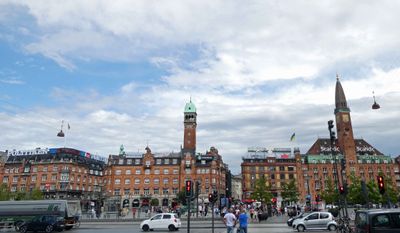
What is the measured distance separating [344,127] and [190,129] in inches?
2220

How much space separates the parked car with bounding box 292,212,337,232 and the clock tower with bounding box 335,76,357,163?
9794cm

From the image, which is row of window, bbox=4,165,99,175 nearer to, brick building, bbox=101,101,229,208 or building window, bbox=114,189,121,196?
brick building, bbox=101,101,229,208

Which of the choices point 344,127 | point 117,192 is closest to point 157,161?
point 117,192

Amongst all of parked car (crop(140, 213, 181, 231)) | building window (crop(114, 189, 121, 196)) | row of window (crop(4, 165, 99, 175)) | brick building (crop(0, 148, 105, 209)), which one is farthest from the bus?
row of window (crop(4, 165, 99, 175))

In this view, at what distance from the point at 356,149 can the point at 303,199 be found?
30277 mm

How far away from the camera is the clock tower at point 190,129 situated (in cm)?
10856

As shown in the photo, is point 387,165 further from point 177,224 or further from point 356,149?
point 177,224

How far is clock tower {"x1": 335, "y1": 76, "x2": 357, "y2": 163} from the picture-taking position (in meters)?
117

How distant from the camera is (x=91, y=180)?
109 m

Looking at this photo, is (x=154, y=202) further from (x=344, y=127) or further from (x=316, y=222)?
(x=344, y=127)

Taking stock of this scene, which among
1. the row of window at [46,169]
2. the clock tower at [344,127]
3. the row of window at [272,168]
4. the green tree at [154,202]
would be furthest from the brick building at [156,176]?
the clock tower at [344,127]

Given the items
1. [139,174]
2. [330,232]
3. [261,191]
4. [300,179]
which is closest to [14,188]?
[139,174]

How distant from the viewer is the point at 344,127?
120875 millimetres

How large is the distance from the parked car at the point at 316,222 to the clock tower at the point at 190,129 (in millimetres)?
78689
